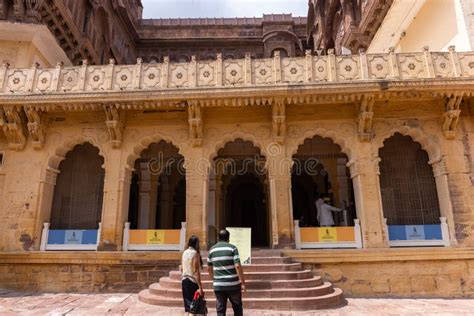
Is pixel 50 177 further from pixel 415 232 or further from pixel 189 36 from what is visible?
pixel 189 36

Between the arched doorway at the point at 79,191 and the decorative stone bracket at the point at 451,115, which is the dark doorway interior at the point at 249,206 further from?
the decorative stone bracket at the point at 451,115

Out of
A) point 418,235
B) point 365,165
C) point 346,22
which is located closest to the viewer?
point 418,235

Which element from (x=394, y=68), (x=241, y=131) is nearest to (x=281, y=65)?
(x=241, y=131)

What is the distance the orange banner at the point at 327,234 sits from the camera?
889cm

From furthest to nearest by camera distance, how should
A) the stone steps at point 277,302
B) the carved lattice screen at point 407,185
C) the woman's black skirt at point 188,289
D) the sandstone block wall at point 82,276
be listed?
1. the carved lattice screen at point 407,185
2. the sandstone block wall at point 82,276
3. the stone steps at point 277,302
4. the woman's black skirt at point 188,289

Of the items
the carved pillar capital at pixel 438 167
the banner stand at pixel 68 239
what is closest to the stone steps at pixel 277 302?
→ the banner stand at pixel 68 239

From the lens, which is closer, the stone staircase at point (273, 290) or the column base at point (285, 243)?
the stone staircase at point (273, 290)

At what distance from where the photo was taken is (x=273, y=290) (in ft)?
22.7

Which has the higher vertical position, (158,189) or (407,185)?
(158,189)

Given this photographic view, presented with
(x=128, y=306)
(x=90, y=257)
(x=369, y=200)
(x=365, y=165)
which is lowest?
(x=128, y=306)

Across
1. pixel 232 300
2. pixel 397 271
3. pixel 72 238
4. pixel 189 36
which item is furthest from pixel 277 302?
pixel 189 36

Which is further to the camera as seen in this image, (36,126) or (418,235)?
(36,126)

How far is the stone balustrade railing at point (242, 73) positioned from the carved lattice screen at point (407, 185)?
2257mm

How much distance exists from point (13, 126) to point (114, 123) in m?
2.89
